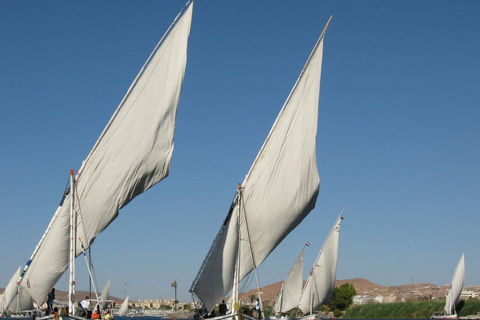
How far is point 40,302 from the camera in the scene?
25.7m

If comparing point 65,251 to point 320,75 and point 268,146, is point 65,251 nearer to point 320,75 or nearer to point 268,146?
point 268,146

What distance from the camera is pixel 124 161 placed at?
26.2 meters

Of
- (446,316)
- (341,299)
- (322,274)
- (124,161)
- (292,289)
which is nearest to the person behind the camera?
(124,161)

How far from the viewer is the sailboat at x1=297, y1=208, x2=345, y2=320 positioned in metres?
59.3

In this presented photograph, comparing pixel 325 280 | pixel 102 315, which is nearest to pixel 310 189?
pixel 102 315

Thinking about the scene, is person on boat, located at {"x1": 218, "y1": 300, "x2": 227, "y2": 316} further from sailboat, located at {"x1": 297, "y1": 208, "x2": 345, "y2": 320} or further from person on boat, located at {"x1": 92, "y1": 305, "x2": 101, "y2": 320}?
sailboat, located at {"x1": 297, "y1": 208, "x2": 345, "y2": 320}

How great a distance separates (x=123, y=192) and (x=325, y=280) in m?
37.0

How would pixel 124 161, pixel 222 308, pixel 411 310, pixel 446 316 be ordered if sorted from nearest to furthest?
pixel 124 161, pixel 222 308, pixel 446 316, pixel 411 310

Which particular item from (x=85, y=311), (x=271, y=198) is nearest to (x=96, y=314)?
(x=85, y=311)

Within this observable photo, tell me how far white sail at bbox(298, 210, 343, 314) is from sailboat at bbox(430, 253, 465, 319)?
38279 millimetres

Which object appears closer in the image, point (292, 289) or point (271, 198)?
point (271, 198)

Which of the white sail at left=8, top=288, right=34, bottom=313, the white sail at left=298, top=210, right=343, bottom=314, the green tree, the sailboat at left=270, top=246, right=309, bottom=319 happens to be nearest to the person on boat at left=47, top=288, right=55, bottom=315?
the white sail at left=8, top=288, right=34, bottom=313

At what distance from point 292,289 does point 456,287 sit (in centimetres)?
4337

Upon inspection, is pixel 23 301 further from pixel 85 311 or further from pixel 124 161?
pixel 124 161
